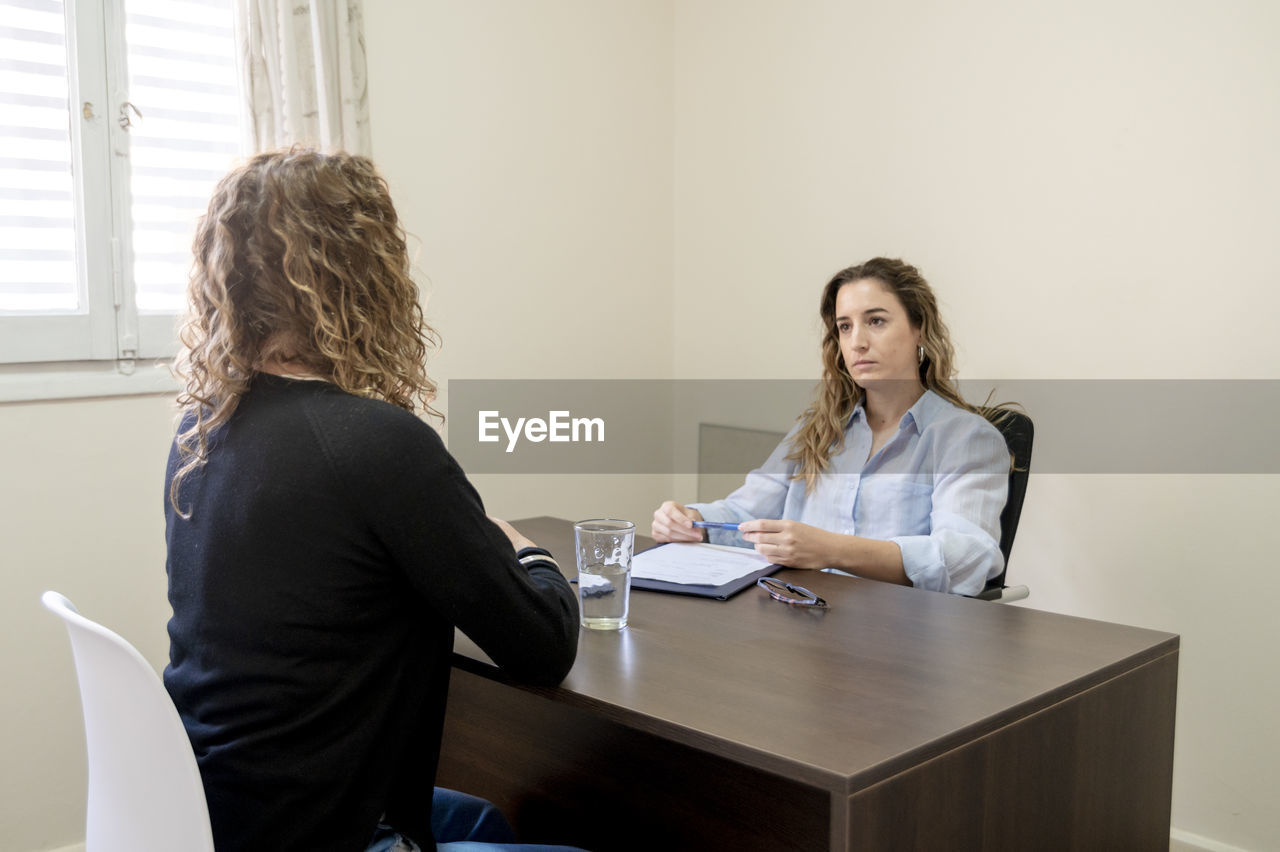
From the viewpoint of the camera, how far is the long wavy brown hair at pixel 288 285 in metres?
1.19

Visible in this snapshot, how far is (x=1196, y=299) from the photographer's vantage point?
8.15 ft

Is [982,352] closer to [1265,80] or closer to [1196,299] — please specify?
[1196,299]

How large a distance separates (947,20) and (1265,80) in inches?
34.0

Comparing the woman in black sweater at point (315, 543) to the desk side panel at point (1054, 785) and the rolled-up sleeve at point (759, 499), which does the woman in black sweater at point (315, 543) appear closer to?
the desk side panel at point (1054, 785)

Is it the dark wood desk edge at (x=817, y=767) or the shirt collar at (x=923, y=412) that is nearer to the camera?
the dark wood desk edge at (x=817, y=767)

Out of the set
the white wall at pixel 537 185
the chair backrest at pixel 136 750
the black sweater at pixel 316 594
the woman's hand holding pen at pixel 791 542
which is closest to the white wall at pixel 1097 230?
the white wall at pixel 537 185

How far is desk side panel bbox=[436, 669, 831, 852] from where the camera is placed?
1406mm

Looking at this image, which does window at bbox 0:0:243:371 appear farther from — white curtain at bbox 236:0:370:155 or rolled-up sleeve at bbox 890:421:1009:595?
rolled-up sleeve at bbox 890:421:1009:595

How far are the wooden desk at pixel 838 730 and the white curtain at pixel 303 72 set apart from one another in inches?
60.7

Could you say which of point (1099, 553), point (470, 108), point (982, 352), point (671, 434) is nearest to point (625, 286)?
point (671, 434)

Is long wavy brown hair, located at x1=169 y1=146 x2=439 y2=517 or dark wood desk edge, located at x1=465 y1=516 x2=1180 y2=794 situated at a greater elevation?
long wavy brown hair, located at x1=169 y1=146 x2=439 y2=517

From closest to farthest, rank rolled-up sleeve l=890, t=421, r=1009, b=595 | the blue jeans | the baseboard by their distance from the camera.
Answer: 1. the blue jeans
2. rolled-up sleeve l=890, t=421, r=1009, b=595
3. the baseboard

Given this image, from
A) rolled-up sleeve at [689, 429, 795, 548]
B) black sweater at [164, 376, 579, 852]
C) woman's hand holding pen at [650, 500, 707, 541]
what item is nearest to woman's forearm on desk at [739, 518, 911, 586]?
woman's hand holding pen at [650, 500, 707, 541]

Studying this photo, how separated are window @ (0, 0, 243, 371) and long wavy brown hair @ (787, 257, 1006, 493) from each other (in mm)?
1450
